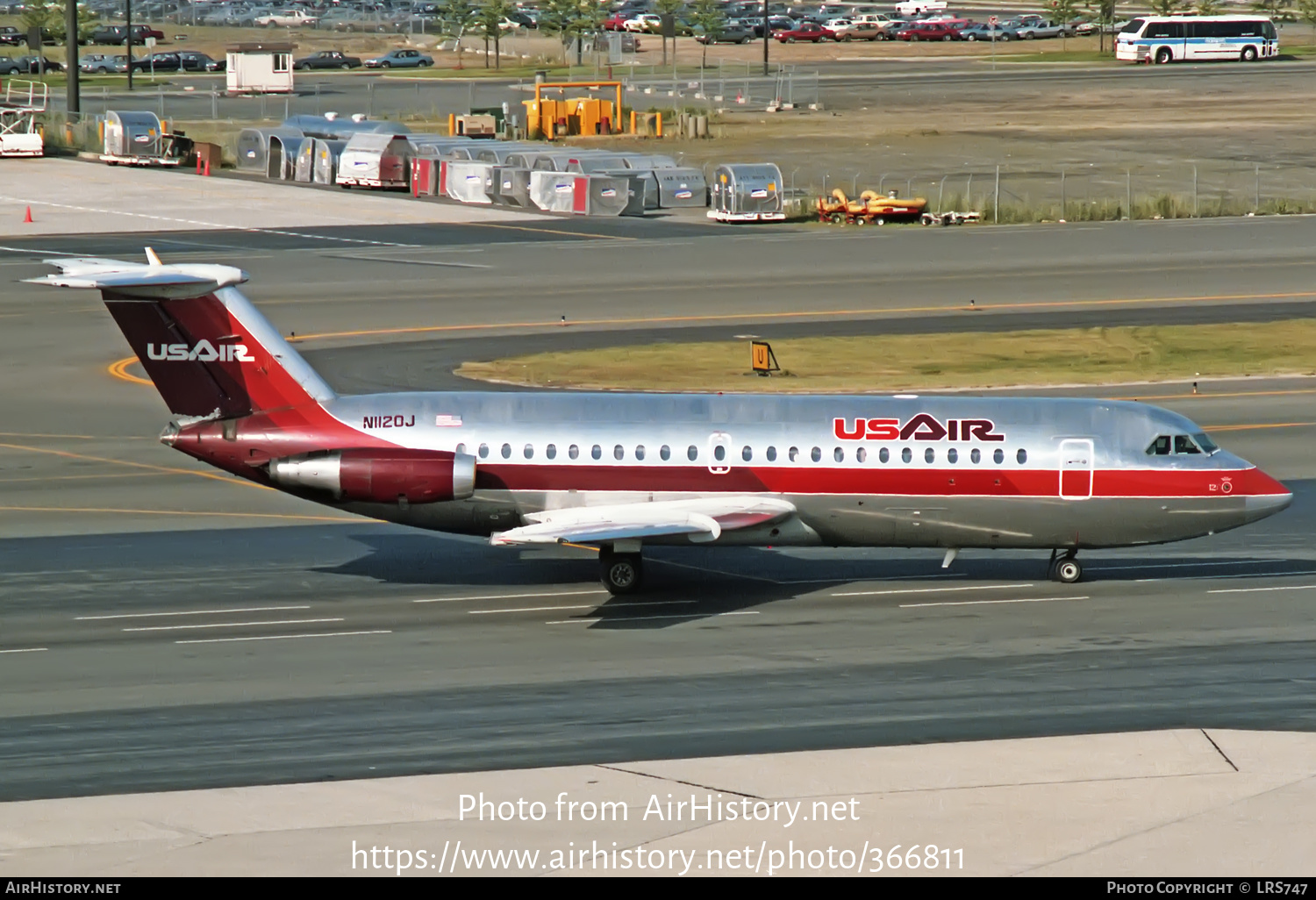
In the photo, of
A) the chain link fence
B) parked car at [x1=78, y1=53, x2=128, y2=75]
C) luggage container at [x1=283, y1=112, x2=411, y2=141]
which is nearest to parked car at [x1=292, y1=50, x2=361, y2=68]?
parked car at [x1=78, y1=53, x2=128, y2=75]

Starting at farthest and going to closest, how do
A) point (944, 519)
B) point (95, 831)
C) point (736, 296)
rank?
point (736, 296), point (944, 519), point (95, 831)

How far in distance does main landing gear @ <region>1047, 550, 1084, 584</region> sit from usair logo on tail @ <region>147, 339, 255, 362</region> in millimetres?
16064

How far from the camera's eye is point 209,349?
33.8 meters

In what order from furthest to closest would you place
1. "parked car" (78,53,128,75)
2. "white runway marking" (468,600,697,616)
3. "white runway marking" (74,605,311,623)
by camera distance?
"parked car" (78,53,128,75), "white runway marking" (468,600,697,616), "white runway marking" (74,605,311,623)

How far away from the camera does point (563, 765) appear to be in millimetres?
23906

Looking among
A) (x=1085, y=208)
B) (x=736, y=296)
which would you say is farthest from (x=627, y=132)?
(x=736, y=296)

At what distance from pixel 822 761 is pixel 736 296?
47.4 meters

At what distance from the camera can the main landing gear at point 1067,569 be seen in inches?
1369

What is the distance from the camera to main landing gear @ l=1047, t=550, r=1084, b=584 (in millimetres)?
34781

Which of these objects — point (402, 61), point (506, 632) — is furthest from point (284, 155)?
point (402, 61)

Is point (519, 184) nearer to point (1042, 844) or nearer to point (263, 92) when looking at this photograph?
point (263, 92)

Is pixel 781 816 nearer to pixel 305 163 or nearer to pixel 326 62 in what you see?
pixel 305 163

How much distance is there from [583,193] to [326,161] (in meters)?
17.5

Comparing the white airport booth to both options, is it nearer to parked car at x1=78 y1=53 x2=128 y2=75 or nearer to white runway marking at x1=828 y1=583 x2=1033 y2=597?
parked car at x1=78 y1=53 x2=128 y2=75
